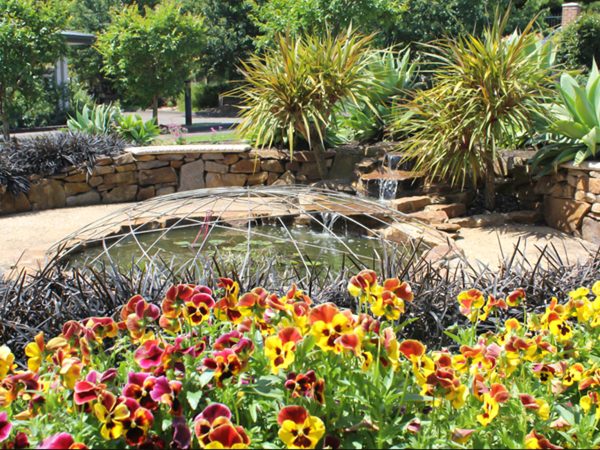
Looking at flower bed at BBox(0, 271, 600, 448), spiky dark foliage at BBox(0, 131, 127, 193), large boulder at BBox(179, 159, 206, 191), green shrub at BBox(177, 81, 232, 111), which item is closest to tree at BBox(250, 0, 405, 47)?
large boulder at BBox(179, 159, 206, 191)

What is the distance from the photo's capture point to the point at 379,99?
28.7 ft

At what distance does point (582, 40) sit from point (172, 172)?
15.0m

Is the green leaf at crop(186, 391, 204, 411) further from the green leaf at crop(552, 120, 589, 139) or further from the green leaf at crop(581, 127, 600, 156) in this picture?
the green leaf at crop(552, 120, 589, 139)

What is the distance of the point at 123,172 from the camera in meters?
8.18

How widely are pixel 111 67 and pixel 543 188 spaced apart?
37.4ft

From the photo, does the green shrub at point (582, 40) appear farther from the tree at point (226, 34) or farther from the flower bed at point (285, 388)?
the flower bed at point (285, 388)

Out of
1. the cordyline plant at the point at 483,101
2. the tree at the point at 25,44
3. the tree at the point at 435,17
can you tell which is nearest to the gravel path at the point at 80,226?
the cordyline plant at the point at 483,101

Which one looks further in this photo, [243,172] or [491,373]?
[243,172]

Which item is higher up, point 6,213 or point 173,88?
point 173,88

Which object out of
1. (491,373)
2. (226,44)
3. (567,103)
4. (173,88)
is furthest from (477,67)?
(226,44)

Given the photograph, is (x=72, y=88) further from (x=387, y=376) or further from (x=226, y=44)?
(x=387, y=376)

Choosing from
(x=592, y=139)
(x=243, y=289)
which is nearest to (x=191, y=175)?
(x=592, y=139)

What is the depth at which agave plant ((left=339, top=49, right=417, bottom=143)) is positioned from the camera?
8586mm

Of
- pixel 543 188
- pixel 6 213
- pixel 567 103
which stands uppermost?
pixel 567 103
